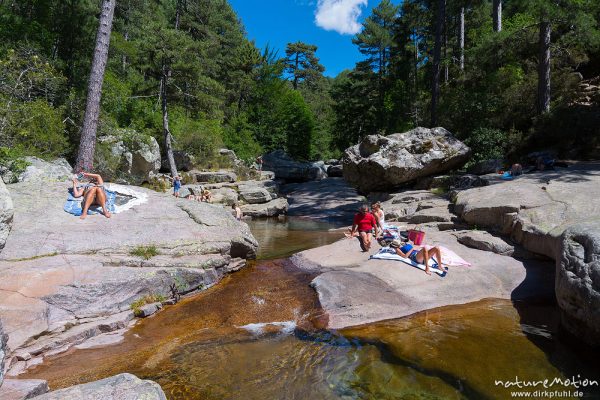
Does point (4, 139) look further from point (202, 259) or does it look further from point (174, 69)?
point (174, 69)

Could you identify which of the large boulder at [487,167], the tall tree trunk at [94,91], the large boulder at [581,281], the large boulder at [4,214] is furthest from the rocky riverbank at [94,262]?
the large boulder at [487,167]

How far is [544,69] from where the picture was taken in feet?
56.5

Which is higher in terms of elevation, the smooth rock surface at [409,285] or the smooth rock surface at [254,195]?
the smooth rock surface at [254,195]

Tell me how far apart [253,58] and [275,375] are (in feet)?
129

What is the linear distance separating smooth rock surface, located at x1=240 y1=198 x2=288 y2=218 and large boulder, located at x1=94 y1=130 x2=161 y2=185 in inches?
241

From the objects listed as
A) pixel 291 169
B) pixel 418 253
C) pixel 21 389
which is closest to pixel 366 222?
pixel 418 253

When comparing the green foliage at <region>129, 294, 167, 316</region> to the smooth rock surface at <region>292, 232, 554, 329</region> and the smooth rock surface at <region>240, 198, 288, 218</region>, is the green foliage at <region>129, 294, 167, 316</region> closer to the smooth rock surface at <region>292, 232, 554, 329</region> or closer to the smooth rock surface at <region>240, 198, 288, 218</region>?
the smooth rock surface at <region>292, 232, 554, 329</region>

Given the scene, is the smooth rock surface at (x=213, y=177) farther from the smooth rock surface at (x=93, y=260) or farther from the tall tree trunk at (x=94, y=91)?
the smooth rock surface at (x=93, y=260)

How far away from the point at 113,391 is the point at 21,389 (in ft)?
4.29

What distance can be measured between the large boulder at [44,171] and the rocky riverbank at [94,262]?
3.44m

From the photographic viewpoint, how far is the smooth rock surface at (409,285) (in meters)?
6.57

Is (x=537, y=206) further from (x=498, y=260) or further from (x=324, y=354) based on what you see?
(x=324, y=354)

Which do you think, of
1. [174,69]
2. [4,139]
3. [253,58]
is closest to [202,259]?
[4,139]

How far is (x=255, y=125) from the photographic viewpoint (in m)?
40.4
